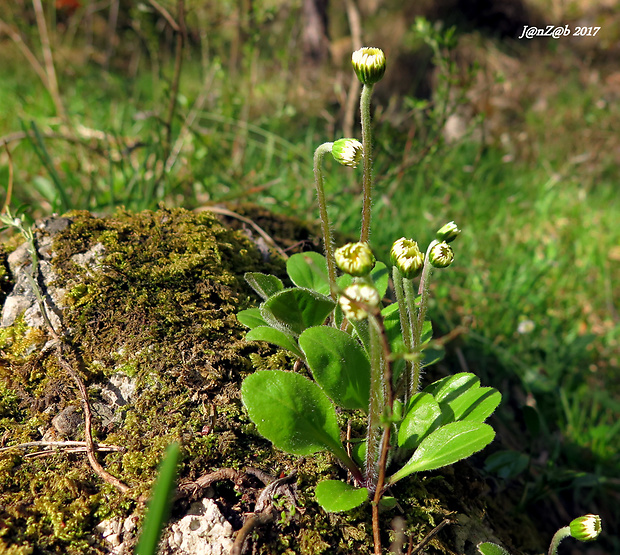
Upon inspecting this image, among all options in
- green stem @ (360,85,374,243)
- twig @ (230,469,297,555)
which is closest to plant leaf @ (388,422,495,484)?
twig @ (230,469,297,555)

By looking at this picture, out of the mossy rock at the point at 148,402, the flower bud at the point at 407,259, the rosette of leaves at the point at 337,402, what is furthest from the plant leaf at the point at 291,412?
the flower bud at the point at 407,259

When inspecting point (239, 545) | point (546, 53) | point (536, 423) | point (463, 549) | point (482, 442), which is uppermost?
point (546, 53)

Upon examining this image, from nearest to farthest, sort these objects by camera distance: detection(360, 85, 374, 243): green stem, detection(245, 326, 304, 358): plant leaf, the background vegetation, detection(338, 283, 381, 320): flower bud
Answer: detection(338, 283, 381, 320): flower bud
detection(360, 85, 374, 243): green stem
detection(245, 326, 304, 358): plant leaf
the background vegetation

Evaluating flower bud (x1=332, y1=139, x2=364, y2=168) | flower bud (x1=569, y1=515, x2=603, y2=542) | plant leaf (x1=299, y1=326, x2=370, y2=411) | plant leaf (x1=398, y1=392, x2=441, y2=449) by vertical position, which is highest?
flower bud (x1=332, y1=139, x2=364, y2=168)

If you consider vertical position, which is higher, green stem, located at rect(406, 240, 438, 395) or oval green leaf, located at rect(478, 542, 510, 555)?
green stem, located at rect(406, 240, 438, 395)

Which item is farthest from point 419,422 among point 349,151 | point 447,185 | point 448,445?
point 447,185

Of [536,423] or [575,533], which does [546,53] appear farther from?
[575,533]

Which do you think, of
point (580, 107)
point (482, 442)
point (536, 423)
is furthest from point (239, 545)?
point (580, 107)

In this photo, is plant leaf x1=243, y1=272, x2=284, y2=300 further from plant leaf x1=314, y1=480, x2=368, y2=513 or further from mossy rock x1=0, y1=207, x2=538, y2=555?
plant leaf x1=314, y1=480, x2=368, y2=513
